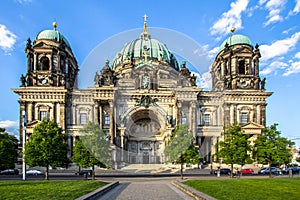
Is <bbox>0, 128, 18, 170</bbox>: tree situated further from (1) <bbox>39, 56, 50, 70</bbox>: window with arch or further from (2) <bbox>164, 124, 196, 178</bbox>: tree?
(1) <bbox>39, 56, 50, 70</bbox>: window with arch

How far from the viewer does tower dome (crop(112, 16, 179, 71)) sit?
261ft

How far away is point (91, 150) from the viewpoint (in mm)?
39312

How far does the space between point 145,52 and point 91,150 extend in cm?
4420

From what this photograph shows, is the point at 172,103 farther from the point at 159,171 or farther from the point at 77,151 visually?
the point at 77,151

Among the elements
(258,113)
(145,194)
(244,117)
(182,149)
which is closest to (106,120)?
(182,149)

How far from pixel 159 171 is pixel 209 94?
68.8 feet

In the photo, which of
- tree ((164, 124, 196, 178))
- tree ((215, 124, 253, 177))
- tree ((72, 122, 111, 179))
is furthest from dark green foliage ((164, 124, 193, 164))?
tree ((72, 122, 111, 179))

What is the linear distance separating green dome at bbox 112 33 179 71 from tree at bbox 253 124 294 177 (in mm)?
38854

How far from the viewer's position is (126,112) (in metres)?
62.4

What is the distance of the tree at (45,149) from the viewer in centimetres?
3588

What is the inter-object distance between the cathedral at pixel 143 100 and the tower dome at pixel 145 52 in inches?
485

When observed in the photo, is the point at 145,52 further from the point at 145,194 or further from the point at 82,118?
the point at 145,194

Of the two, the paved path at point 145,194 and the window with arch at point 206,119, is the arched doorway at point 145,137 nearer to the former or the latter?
the window with arch at point 206,119

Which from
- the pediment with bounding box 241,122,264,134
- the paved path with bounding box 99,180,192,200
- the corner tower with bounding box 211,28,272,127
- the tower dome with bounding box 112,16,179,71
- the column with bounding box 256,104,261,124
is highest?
the tower dome with bounding box 112,16,179,71
